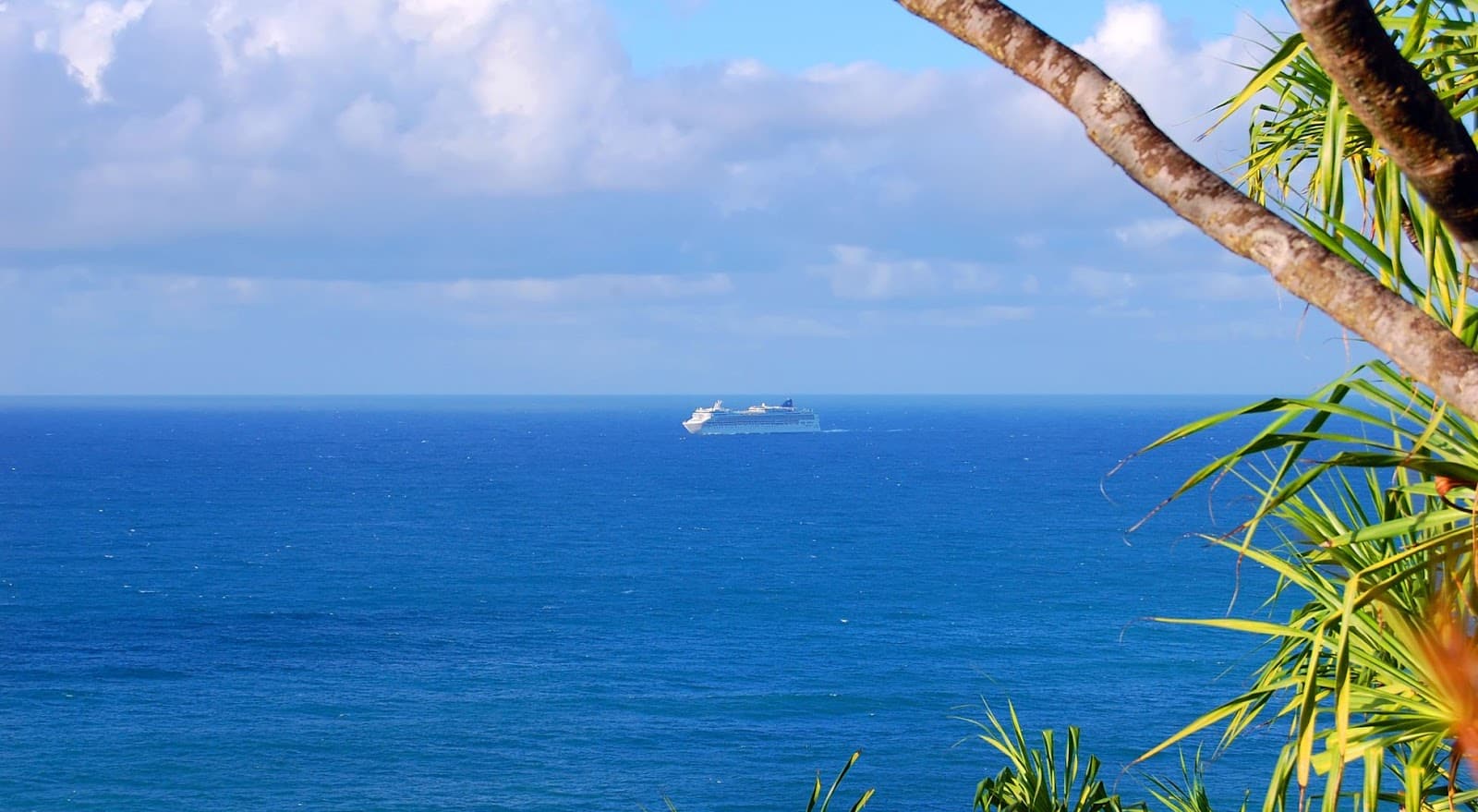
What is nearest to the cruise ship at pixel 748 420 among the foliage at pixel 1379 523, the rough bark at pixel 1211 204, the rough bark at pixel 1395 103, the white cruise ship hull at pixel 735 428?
the white cruise ship hull at pixel 735 428

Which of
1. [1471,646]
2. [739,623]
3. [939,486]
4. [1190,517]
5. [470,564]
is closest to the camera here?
[1471,646]

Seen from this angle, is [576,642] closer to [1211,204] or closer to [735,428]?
[1211,204]

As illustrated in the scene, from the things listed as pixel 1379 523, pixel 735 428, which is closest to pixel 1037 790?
pixel 1379 523

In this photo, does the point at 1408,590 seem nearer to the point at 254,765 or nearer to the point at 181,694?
the point at 254,765

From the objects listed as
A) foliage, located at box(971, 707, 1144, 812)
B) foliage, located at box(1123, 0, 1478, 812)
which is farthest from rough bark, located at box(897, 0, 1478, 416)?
foliage, located at box(971, 707, 1144, 812)

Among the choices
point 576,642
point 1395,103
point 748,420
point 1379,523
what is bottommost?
point 576,642

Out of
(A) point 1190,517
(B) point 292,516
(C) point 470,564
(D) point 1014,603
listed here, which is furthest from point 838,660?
(B) point 292,516
